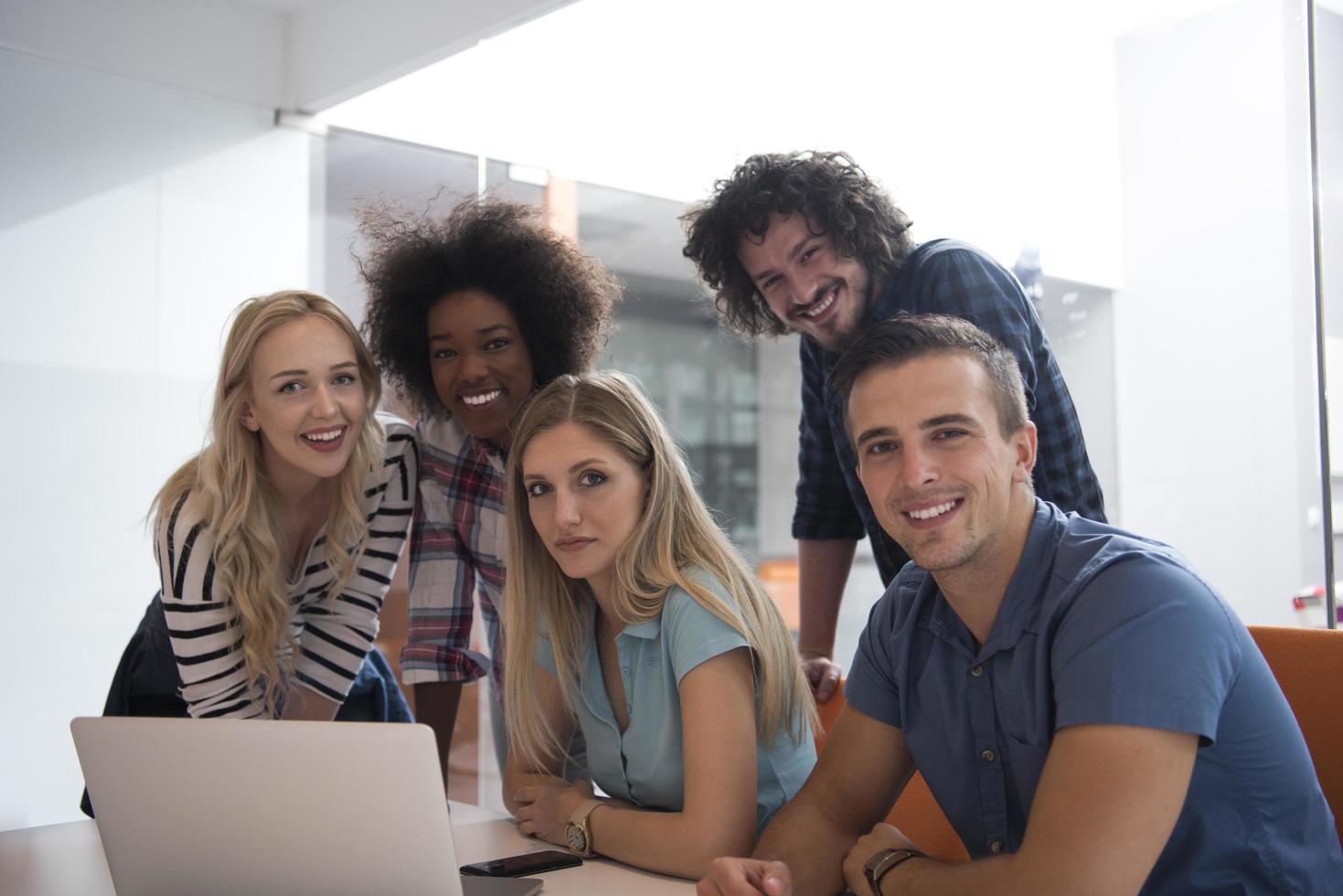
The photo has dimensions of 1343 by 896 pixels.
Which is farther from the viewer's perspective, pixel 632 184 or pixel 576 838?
pixel 632 184

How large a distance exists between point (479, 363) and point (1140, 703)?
145 centimetres

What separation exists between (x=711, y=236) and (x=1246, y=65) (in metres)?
1.08

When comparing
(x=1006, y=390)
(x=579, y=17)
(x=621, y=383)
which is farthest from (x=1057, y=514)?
(x=579, y=17)

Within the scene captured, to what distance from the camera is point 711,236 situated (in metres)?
2.46

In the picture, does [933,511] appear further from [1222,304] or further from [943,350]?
[1222,304]

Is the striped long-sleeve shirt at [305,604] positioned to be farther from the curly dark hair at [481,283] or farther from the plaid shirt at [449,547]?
the curly dark hair at [481,283]

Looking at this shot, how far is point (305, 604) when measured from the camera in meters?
2.33

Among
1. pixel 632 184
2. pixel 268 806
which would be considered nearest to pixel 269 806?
pixel 268 806

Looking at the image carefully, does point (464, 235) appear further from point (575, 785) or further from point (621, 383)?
point (575, 785)

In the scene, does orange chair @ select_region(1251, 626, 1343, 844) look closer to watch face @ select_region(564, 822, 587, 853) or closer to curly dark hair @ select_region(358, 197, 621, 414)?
watch face @ select_region(564, 822, 587, 853)

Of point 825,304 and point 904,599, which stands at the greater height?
point 825,304

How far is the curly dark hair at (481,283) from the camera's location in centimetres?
243

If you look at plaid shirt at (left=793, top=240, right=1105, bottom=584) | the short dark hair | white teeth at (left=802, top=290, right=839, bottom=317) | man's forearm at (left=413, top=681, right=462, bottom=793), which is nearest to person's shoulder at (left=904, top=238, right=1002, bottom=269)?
plaid shirt at (left=793, top=240, right=1105, bottom=584)

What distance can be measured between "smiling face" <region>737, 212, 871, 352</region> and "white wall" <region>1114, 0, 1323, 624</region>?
70 cm
